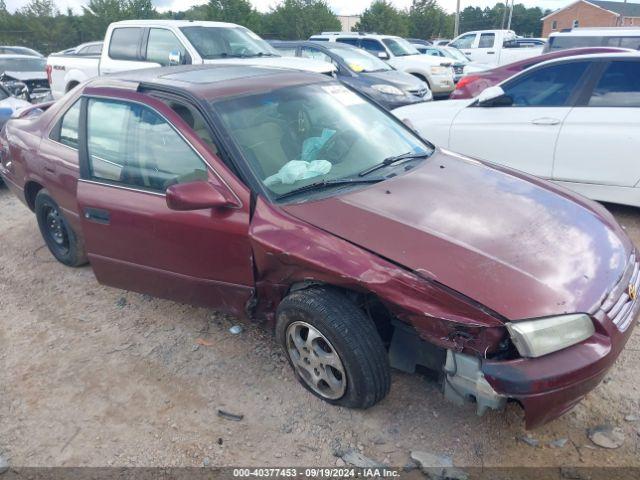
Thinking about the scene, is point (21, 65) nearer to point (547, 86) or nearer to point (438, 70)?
point (438, 70)

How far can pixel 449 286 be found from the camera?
2260 mm

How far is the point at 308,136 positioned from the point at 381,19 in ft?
125

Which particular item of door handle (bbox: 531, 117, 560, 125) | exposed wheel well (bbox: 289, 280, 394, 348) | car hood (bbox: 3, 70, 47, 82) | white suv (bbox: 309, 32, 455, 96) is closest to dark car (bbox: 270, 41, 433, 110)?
white suv (bbox: 309, 32, 455, 96)

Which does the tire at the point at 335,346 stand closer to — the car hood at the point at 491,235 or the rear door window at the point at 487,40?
the car hood at the point at 491,235

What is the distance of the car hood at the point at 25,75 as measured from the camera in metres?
11.1

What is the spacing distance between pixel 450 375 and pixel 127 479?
1562mm

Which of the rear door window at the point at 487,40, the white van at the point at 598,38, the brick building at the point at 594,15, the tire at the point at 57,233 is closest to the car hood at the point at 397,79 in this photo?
the white van at the point at 598,38

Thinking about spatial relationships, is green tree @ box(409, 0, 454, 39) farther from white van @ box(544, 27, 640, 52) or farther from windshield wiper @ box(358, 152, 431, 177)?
windshield wiper @ box(358, 152, 431, 177)

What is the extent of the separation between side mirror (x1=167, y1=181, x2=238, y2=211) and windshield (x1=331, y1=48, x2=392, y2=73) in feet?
25.3

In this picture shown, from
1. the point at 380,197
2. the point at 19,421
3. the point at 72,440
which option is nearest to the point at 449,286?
the point at 380,197

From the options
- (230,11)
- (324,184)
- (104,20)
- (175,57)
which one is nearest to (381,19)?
(230,11)

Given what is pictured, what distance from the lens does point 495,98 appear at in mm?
5465

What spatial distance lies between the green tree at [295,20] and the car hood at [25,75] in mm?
23767

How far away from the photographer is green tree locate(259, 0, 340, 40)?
3375 centimetres
